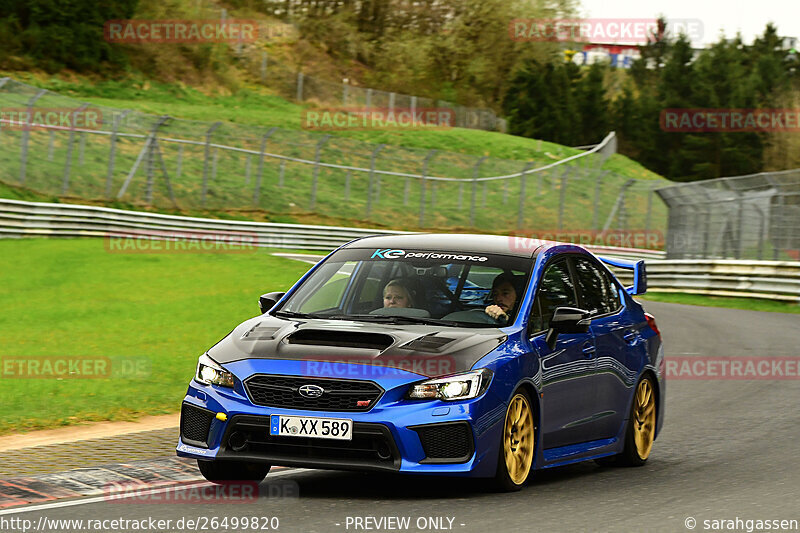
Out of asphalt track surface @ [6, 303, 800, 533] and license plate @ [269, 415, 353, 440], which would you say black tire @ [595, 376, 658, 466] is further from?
license plate @ [269, 415, 353, 440]

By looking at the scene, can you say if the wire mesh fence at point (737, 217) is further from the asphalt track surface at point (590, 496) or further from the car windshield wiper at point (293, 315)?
the car windshield wiper at point (293, 315)

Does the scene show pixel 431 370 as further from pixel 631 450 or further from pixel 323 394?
pixel 631 450

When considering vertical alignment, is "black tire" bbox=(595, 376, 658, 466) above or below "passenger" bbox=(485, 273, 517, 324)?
below

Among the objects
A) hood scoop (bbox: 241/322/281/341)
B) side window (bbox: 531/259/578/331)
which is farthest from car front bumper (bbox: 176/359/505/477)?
side window (bbox: 531/259/578/331)

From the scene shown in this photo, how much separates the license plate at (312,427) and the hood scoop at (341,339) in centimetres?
49

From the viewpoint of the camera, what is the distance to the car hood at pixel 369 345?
23.8 ft

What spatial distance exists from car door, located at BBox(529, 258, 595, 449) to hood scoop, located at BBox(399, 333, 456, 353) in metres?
0.75

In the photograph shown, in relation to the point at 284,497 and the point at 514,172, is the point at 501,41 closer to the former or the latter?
the point at 514,172

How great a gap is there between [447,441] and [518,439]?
70cm

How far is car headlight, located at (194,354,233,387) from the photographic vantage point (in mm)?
7414

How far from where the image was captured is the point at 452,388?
720 centimetres

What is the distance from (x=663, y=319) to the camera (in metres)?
24.5

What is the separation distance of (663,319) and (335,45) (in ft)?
234

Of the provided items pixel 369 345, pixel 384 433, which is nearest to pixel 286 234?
pixel 369 345
